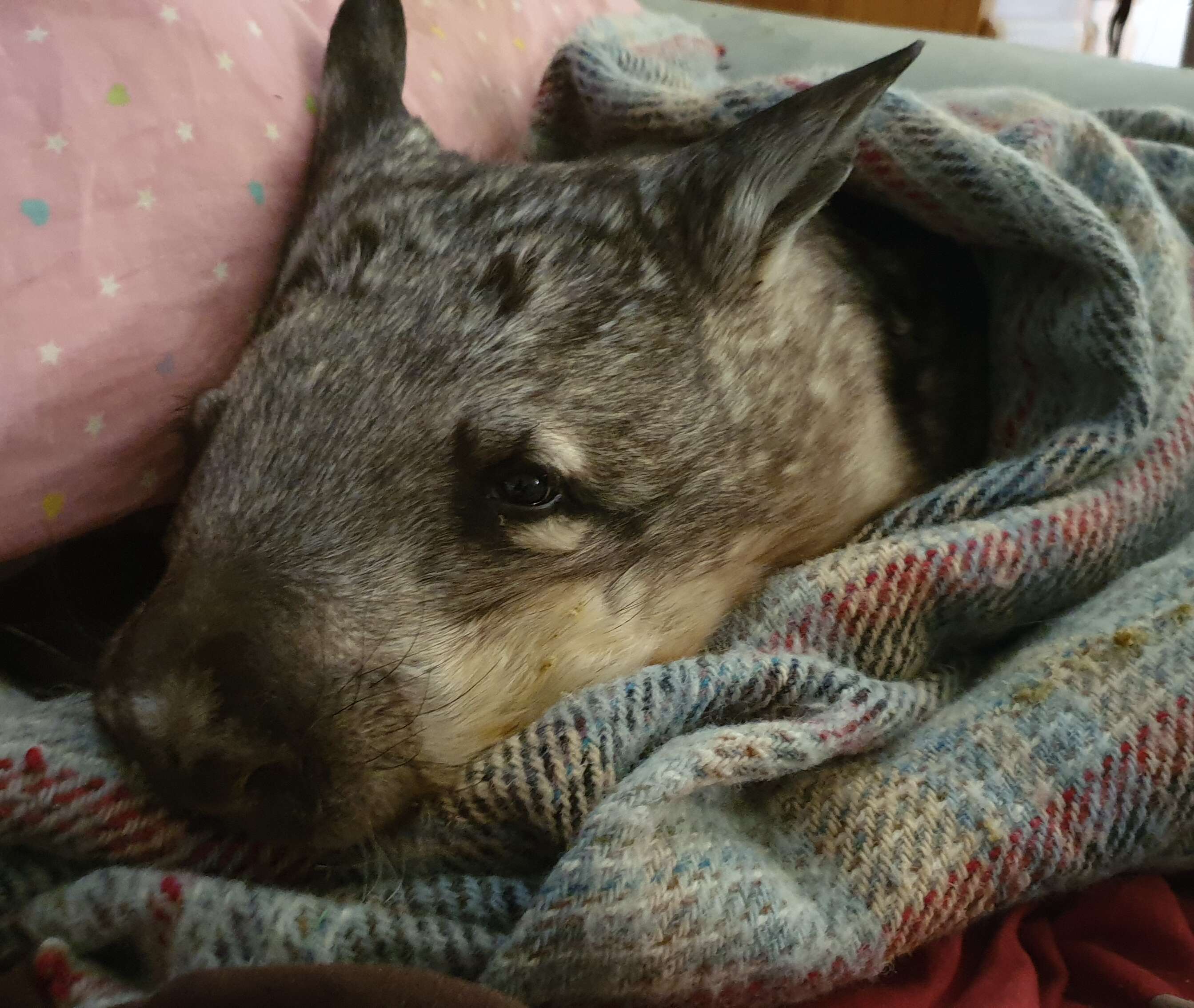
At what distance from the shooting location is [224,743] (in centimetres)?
73

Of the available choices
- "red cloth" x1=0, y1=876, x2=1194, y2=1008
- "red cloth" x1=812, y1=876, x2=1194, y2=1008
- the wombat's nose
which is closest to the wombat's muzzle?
the wombat's nose

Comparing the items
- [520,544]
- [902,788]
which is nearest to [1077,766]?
[902,788]

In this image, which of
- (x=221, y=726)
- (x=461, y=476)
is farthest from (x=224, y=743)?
(x=461, y=476)

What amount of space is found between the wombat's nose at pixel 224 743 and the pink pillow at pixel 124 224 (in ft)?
0.84

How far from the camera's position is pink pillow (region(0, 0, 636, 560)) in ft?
2.84

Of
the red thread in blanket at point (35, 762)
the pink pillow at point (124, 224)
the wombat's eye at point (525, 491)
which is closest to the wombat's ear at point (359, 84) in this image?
the pink pillow at point (124, 224)

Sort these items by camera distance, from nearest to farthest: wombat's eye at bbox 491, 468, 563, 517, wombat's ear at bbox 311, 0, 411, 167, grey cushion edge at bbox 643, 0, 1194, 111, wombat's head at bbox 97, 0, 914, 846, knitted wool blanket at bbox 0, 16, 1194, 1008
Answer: knitted wool blanket at bbox 0, 16, 1194, 1008, wombat's head at bbox 97, 0, 914, 846, wombat's eye at bbox 491, 468, 563, 517, wombat's ear at bbox 311, 0, 411, 167, grey cushion edge at bbox 643, 0, 1194, 111

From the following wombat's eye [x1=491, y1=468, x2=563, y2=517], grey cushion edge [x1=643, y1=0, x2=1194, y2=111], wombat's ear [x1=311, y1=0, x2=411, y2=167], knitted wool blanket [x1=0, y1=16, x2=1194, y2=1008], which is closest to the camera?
knitted wool blanket [x1=0, y1=16, x2=1194, y2=1008]

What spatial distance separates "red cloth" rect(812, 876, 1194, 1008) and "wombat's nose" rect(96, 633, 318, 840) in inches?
17.0

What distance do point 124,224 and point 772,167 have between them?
0.63 meters

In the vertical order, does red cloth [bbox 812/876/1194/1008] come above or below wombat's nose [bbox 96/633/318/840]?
below

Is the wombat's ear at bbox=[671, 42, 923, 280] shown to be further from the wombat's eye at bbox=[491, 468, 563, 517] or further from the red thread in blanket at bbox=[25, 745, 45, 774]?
the red thread in blanket at bbox=[25, 745, 45, 774]

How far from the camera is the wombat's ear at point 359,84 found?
3.75 ft

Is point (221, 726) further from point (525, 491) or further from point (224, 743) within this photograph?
point (525, 491)
